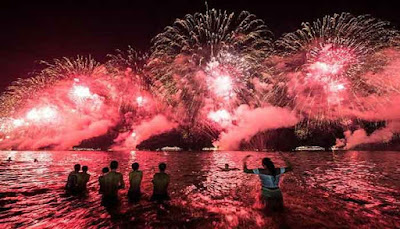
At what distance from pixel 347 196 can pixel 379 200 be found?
199cm

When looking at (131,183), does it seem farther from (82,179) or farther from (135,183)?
(82,179)

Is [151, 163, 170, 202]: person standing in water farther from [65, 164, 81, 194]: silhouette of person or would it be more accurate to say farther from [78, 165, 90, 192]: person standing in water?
[65, 164, 81, 194]: silhouette of person

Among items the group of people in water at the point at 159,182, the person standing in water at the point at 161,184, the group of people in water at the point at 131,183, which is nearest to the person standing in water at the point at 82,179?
the group of people in water at the point at 159,182

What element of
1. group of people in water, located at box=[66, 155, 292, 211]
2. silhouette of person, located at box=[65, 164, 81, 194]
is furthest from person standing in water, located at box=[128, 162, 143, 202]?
silhouette of person, located at box=[65, 164, 81, 194]

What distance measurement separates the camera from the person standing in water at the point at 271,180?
40.3 ft

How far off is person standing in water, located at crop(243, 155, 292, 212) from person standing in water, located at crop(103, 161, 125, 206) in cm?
770

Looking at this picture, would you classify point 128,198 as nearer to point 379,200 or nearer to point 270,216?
point 270,216

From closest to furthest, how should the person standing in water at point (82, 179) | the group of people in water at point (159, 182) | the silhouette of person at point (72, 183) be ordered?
the group of people in water at point (159, 182)
the person standing in water at point (82, 179)
the silhouette of person at point (72, 183)

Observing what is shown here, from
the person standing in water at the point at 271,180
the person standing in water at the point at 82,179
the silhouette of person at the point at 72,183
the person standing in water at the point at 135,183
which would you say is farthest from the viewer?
the silhouette of person at the point at 72,183

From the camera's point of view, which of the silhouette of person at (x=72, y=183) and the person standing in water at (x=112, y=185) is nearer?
the person standing in water at (x=112, y=185)

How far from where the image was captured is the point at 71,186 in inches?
734

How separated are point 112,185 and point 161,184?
303 centimetres

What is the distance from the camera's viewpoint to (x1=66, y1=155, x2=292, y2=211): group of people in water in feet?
40.9

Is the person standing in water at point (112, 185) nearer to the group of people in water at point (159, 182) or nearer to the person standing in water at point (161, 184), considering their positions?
the group of people in water at point (159, 182)
